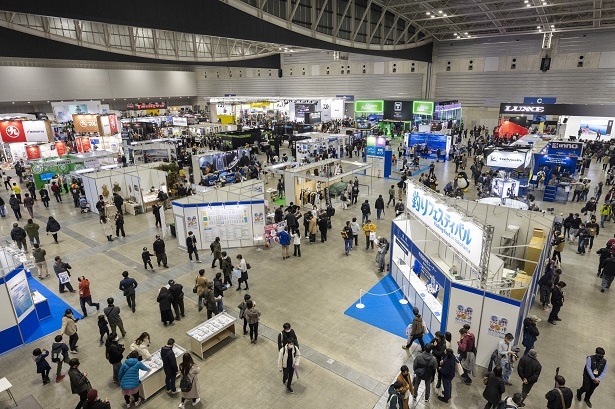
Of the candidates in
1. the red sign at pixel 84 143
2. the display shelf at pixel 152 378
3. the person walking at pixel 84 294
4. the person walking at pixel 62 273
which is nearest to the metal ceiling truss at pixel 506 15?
the red sign at pixel 84 143

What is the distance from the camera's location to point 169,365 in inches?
263

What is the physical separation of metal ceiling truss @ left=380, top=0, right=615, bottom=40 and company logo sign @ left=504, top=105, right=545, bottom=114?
23.7 ft

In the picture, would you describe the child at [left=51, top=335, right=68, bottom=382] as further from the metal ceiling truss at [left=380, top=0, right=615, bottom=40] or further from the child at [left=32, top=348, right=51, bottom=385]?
the metal ceiling truss at [left=380, top=0, right=615, bottom=40]

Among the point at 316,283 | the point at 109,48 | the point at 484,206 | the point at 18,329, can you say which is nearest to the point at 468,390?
the point at 316,283

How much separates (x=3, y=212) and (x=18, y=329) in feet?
40.7

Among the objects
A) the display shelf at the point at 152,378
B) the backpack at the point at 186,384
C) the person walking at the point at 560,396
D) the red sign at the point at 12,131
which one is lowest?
the display shelf at the point at 152,378

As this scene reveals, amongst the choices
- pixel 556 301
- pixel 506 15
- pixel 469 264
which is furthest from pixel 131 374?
pixel 506 15

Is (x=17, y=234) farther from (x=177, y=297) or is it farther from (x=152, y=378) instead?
(x=152, y=378)

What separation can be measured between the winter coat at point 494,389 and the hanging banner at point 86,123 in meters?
31.6

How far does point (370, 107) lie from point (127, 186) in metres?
28.7

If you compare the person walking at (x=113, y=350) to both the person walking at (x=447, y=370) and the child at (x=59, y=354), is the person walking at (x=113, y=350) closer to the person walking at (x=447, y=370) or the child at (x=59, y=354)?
the child at (x=59, y=354)

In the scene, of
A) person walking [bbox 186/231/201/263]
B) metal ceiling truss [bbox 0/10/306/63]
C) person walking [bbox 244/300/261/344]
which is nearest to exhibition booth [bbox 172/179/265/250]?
person walking [bbox 186/231/201/263]

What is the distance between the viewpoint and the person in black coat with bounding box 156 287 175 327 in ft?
28.3

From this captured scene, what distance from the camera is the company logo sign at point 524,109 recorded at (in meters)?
29.1
